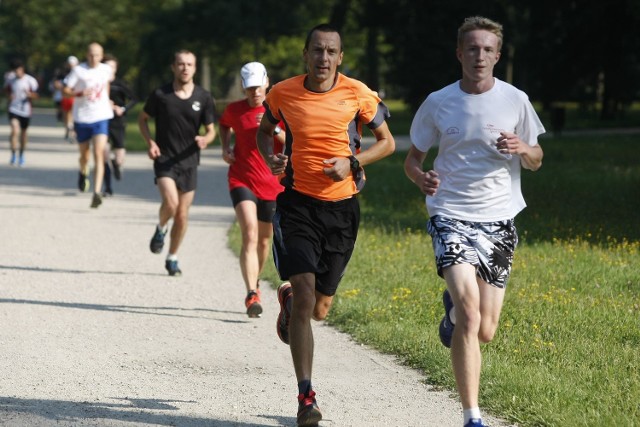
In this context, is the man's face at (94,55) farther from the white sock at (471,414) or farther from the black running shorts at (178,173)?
the white sock at (471,414)

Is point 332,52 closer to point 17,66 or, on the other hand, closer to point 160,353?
point 160,353

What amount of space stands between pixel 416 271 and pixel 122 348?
12.7 feet

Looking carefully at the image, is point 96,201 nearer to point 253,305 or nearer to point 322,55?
point 253,305

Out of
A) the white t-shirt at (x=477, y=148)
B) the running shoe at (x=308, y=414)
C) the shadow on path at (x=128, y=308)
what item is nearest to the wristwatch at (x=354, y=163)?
the white t-shirt at (x=477, y=148)

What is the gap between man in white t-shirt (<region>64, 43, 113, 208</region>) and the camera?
692 inches

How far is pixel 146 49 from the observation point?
67625mm

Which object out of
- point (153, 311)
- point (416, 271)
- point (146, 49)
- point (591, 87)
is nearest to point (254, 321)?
point (153, 311)

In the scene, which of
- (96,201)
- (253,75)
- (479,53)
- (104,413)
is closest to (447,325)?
(479,53)

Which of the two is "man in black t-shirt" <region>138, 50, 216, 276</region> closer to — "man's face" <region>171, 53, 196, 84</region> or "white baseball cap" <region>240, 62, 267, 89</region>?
"man's face" <region>171, 53, 196, 84</region>

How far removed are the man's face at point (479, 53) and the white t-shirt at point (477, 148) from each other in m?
0.11

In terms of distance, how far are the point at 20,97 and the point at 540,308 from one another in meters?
18.0

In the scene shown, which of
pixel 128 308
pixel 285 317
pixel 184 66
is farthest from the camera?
pixel 184 66

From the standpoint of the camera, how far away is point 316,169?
6766mm

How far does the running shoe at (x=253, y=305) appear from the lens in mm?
9633
